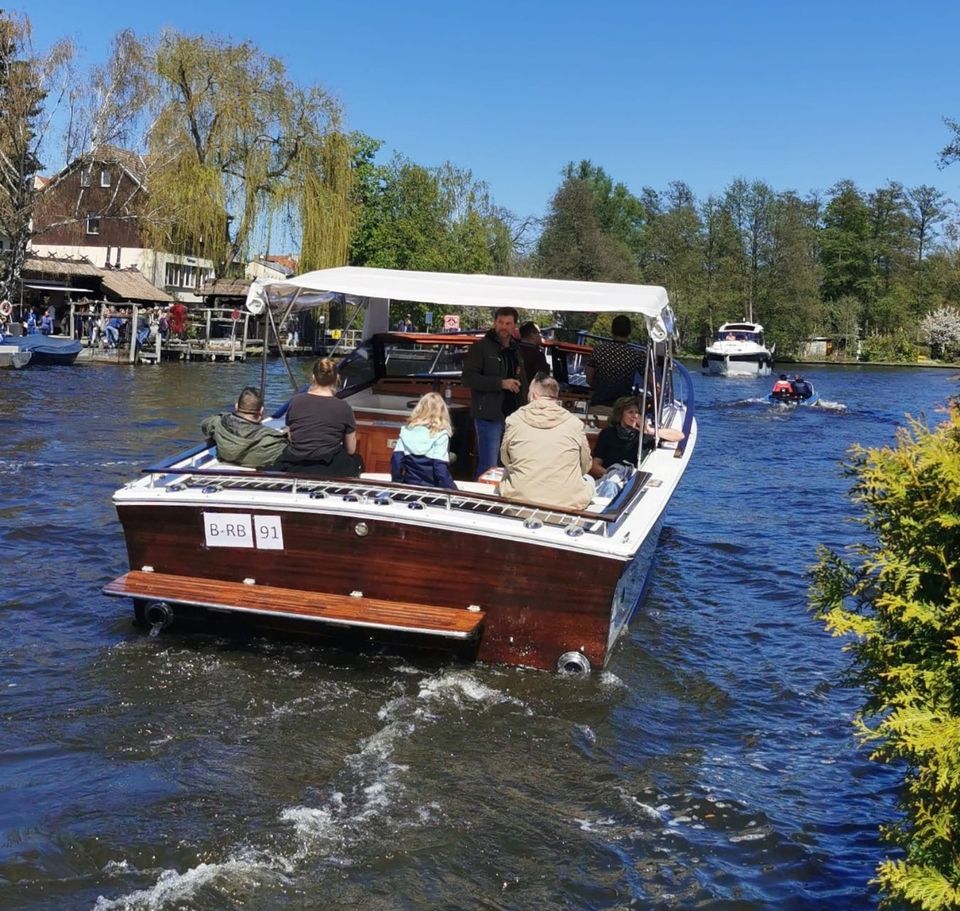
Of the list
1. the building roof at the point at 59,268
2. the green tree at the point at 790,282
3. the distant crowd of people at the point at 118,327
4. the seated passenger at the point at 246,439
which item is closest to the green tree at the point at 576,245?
the green tree at the point at 790,282

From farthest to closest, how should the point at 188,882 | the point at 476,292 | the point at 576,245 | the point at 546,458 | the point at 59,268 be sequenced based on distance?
the point at 576,245 → the point at 59,268 → the point at 476,292 → the point at 546,458 → the point at 188,882

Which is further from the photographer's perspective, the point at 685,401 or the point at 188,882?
the point at 685,401

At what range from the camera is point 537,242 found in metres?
92.1

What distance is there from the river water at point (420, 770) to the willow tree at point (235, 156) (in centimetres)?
3847

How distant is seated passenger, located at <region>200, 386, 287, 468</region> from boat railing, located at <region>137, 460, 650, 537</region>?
2.54 ft

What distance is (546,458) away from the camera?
7.52 meters

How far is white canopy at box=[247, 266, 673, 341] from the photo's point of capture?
26.8 feet

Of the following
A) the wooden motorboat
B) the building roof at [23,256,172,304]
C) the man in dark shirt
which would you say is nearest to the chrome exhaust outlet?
the wooden motorboat

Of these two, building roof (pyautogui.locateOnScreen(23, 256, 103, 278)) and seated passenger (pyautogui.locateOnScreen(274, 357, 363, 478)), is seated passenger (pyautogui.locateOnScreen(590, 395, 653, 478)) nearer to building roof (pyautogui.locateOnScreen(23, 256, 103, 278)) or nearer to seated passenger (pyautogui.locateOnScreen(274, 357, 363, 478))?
seated passenger (pyautogui.locateOnScreen(274, 357, 363, 478))

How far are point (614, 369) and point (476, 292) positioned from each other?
2593mm

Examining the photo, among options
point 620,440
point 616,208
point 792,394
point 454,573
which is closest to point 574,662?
point 454,573

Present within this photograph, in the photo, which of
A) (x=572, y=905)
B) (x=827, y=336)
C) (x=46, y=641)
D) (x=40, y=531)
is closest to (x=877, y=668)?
(x=572, y=905)

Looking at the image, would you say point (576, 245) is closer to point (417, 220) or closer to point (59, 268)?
point (417, 220)

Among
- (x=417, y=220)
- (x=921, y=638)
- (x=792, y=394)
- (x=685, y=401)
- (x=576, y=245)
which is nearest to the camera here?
(x=921, y=638)
